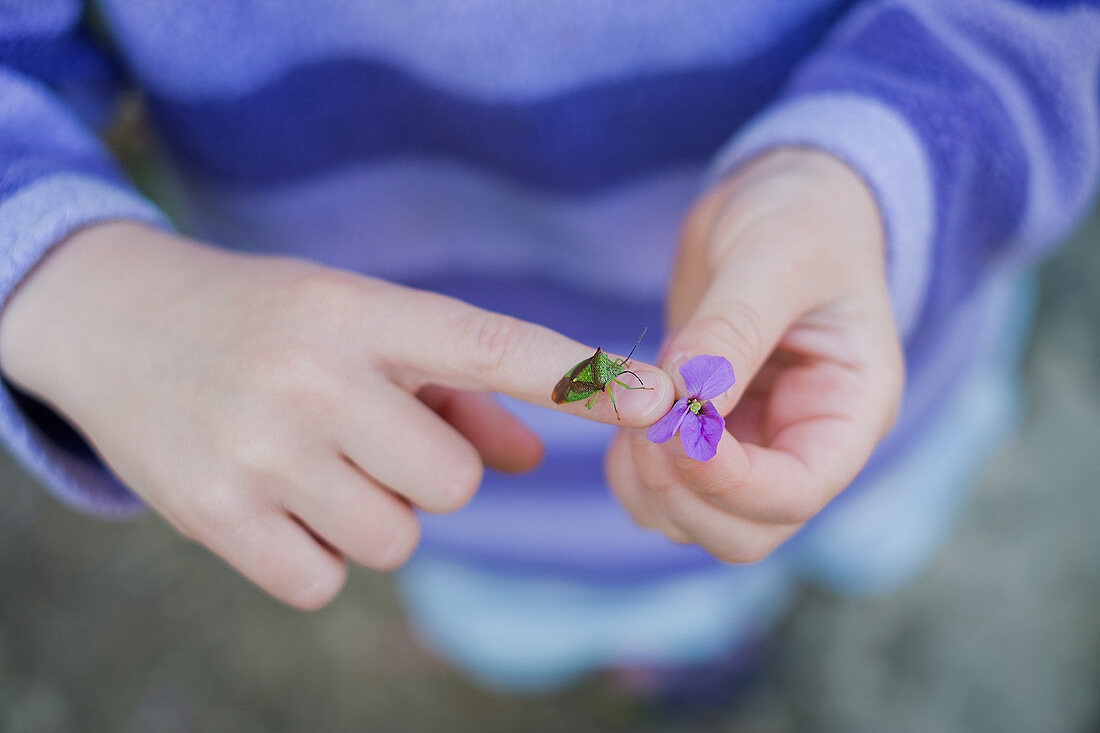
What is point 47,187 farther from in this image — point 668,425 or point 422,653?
point 422,653

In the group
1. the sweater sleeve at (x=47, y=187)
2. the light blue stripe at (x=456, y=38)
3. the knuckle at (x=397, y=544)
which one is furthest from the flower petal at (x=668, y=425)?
the sweater sleeve at (x=47, y=187)

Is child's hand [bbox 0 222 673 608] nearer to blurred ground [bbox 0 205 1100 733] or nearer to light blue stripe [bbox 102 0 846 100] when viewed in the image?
light blue stripe [bbox 102 0 846 100]

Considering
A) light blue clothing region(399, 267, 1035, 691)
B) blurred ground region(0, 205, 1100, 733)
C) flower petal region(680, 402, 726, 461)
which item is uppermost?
flower petal region(680, 402, 726, 461)

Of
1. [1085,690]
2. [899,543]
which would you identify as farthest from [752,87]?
[1085,690]

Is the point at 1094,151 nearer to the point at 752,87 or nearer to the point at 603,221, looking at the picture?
the point at 752,87

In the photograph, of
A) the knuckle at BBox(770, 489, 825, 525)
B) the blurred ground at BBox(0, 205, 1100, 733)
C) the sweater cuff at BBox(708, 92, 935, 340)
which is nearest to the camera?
the knuckle at BBox(770, 489, 825, 525)

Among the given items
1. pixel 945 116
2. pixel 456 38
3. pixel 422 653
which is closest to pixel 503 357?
pixel 456 38

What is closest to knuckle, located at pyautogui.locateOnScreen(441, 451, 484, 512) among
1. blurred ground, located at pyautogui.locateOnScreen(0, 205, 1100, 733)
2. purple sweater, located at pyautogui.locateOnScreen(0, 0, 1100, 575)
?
purple sweater, located at pyautogui.locateOnScreen(0, 0, 1100, 575)
